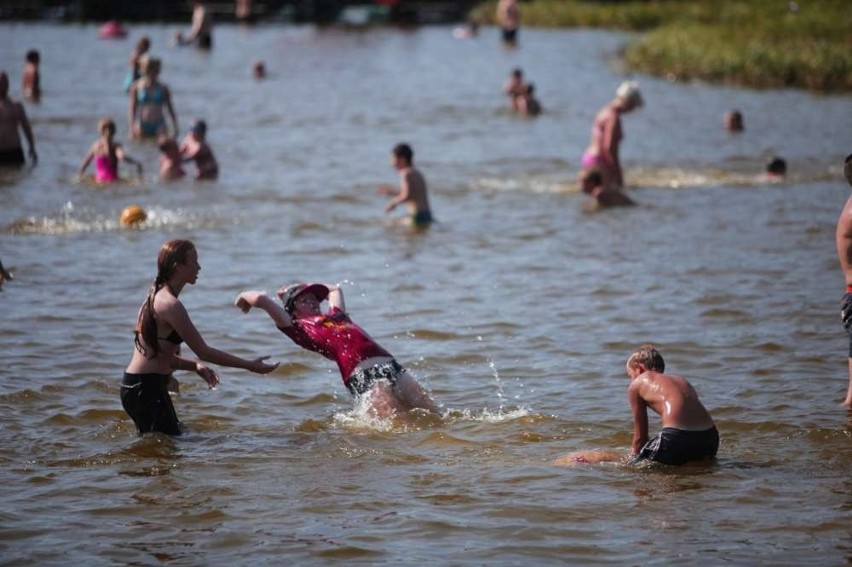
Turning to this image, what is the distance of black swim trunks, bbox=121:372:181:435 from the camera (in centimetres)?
879

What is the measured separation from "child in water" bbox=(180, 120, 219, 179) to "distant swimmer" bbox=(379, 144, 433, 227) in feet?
12.8

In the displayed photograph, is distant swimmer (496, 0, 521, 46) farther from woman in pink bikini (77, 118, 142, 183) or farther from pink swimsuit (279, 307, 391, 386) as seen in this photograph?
pink swimsuit (279, 307, 391, 386)

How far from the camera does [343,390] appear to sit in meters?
10.7

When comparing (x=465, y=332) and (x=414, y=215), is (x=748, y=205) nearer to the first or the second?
(x=414, y=215)

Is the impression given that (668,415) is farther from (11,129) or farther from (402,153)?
(11,129)

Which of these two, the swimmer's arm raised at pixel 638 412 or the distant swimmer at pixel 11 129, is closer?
the swimmer's arm raised at pixel 638 412

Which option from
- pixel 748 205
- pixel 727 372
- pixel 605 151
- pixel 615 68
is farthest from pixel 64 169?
pixel 615 68

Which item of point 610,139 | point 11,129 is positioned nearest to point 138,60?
point 11,129

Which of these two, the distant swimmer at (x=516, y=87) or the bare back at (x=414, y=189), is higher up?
the distant swimmer at (x=516, y=87)

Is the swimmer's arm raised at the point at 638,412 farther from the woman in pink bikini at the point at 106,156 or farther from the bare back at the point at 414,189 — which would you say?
the woman in pink bikini at the point at 106,156

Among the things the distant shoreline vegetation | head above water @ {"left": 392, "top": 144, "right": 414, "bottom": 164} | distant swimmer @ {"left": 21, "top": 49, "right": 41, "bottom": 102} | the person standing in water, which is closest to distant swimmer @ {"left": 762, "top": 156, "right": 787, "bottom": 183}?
head above water @ {"left": 392, "top": 144, "right": 414, "bottom": 164}

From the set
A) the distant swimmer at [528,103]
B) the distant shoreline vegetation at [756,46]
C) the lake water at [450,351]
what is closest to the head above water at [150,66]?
the lake water at [450,351]

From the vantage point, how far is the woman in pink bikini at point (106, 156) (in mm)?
18781

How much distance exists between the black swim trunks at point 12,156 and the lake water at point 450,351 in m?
0.21
